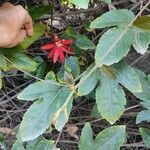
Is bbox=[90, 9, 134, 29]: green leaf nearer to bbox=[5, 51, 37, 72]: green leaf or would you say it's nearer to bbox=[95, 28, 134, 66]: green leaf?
bbox=[95, 28, 134, 66]: green leaf

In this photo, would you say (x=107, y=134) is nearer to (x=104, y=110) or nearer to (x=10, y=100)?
(x=104, y=110)

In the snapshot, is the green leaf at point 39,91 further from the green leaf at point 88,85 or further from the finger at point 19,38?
the finger at point 19,38

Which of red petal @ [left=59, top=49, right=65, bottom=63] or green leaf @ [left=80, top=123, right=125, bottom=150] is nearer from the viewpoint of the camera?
green leaf @ [left=80, top=123, right=125, bottom=150]

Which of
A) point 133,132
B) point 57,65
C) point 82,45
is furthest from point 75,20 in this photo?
point 133,132

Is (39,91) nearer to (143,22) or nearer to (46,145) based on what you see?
(46,145)

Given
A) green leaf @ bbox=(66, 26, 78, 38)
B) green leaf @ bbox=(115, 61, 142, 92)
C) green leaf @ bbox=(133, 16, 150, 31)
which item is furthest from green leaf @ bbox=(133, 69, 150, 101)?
green leaf @ bbox=(66, 26, 78, 38)

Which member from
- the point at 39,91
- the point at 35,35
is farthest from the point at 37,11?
the point at 39,91
